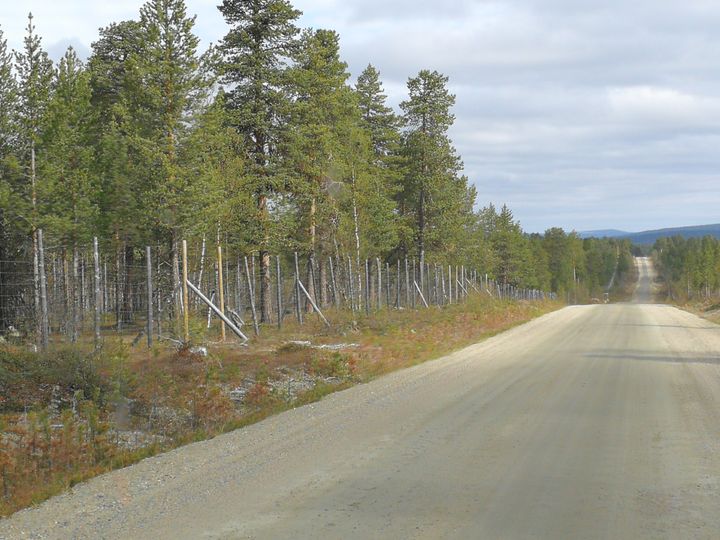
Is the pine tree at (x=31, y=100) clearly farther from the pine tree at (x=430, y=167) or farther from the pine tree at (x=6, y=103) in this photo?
the pine tree at (x=430, y=167)

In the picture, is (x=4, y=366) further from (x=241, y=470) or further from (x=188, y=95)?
(x=188, y=95)

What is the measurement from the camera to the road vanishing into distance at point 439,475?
17.3 feet

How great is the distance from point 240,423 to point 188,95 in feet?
44.7

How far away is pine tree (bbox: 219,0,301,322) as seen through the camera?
27609 millimetres

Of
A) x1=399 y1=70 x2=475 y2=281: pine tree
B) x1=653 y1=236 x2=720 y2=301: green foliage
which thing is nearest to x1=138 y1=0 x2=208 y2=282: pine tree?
x1=399 y1=70 x2=475 y2=281: pine tree

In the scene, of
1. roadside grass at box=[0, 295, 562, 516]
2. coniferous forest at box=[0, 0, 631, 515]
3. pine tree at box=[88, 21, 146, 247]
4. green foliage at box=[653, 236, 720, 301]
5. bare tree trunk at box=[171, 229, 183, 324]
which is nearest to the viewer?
roadside grass at box=[0, 295, 562, 516]

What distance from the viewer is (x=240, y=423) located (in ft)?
32.0

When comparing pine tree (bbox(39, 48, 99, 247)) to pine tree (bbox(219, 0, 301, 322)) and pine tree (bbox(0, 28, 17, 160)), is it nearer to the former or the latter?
pine tree (bbox(0, 28, 17, 160))

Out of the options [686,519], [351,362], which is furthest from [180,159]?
[686,519]

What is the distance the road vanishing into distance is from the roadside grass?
563 mm

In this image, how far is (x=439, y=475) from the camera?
6.62 m

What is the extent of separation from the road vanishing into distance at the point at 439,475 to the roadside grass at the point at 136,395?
0.56 m

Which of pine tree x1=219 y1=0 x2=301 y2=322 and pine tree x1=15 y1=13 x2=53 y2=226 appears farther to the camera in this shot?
pine tree x1=219 y1=0 x2=301 y2=322

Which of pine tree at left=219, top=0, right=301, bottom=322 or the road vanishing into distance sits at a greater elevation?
pine tree at left=219, top=0, right=301, bottom=322
